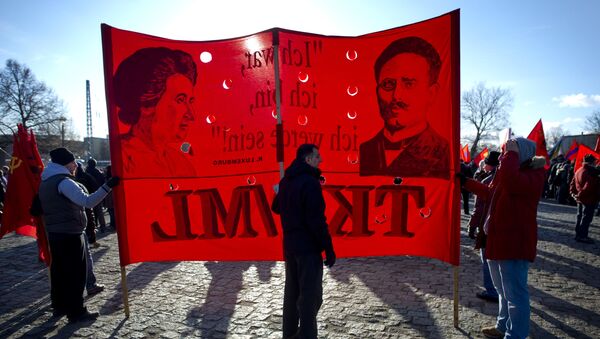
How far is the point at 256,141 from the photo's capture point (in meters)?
4.31

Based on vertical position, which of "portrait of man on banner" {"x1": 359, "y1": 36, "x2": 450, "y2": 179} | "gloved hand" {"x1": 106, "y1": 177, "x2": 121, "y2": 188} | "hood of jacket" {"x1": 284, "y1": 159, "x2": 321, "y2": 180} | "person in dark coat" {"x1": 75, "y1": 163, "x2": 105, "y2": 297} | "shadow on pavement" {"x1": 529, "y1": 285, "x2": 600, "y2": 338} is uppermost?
"portrait of man on banner" {"x1": 359, "y1": 36, "x2": 450, "y2": 179}

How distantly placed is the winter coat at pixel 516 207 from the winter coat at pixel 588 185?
22.5 ft

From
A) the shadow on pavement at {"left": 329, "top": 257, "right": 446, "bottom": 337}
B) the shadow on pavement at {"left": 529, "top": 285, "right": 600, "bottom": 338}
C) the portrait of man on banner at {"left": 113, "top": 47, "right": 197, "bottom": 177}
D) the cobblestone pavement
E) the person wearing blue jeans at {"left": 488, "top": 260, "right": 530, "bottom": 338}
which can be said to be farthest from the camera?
the shadow on pavement at {"left": 329, "top": 257, "right": 446, "bottom": 337}

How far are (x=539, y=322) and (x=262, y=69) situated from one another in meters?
4.63

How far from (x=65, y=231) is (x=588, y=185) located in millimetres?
10760

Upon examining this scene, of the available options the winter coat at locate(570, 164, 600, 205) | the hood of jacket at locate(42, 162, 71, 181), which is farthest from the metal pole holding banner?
the winter coat at locate(570, 164, 600, 205)

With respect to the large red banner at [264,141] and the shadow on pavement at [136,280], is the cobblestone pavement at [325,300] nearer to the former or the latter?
the shadow on pavement at [136,280]

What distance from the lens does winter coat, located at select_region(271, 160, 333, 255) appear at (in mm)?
3164

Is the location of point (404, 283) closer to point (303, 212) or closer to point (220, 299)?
point (220, 299)

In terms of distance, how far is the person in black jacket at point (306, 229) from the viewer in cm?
317

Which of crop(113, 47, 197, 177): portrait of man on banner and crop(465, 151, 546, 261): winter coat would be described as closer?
crop(465, 151, 546, 261): winter coat

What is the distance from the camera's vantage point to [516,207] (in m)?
3.29

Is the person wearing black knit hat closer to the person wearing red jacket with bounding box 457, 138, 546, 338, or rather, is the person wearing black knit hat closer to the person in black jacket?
the person in black jacket

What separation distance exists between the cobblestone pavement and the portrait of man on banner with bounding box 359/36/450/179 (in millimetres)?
1865
